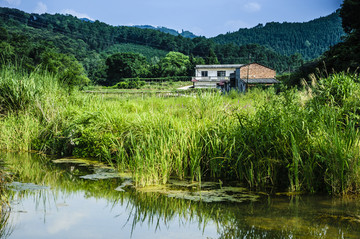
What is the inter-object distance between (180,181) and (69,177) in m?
2.19

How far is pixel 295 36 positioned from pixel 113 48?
8529 centimetres

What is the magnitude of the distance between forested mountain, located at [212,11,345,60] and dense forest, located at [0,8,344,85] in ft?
118

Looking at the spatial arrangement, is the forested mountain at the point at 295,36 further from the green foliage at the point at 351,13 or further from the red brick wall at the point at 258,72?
the green foliage at the point at 351,13

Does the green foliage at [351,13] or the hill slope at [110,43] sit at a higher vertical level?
the hill slope at [110,43]

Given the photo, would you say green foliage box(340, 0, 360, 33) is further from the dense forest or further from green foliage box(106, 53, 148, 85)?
green foliage box(106, 53, 148, 85)

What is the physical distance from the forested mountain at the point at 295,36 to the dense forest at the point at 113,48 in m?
36.0

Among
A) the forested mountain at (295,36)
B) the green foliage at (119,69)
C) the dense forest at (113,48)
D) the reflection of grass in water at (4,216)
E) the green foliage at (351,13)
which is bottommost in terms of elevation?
the reflection of grass in water at (4,216)

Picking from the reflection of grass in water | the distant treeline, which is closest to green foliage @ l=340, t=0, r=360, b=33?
the reflection of grass in water

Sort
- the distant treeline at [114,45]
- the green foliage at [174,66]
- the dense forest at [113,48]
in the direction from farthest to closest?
the green foliage at [174,66] < the distant treeline at [114,45] < the dense forest at [113,48]

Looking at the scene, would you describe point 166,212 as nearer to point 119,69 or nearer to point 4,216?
point 4,216

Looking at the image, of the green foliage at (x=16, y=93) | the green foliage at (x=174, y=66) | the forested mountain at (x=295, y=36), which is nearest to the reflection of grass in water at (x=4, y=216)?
the green foliage at (x=16, y=93)

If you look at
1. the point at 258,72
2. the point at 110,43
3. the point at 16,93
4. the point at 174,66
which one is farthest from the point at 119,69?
the point at 16,93

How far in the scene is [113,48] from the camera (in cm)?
11362

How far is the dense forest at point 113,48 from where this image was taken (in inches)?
2926
